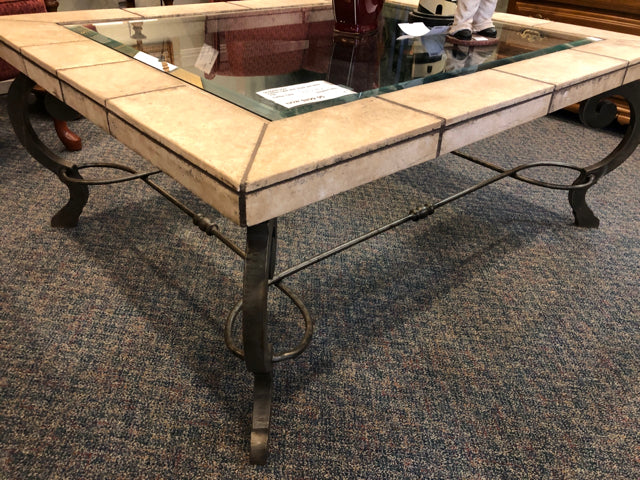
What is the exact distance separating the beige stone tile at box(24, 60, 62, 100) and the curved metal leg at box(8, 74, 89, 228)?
0.24 m

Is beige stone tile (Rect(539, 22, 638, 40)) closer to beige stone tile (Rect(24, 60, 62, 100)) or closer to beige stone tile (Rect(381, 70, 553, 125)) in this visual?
beige stone tile (Rect(381, 70, 553, 125))

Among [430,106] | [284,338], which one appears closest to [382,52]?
[430,106]

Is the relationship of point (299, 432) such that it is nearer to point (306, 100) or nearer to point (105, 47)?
point (306, 100)

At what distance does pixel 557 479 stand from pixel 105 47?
1082 mm

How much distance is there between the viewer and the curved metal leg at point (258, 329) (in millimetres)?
690

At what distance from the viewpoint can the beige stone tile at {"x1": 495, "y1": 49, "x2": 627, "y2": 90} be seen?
923 mm

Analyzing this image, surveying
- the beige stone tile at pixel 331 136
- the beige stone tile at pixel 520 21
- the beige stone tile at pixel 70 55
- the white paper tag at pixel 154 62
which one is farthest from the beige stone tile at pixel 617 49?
the beige stone tile at pixel 70 55

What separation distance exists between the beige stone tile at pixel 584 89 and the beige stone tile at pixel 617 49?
0.05m

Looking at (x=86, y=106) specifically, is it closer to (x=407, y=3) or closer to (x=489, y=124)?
(x=489, y=124)

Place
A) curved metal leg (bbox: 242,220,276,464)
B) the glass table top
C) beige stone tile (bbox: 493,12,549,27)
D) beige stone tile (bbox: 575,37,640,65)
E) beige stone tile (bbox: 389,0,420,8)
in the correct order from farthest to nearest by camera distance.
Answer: beige stone tile (bbox: 389,0,420,8) → beige stone tile (bbox: 493,12,549,27) → beige stone tile (bbox: 575,37,640,65) → the glass table top → curved metal leg (bbox: 242,220,276,464)

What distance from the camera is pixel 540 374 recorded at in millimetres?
1019

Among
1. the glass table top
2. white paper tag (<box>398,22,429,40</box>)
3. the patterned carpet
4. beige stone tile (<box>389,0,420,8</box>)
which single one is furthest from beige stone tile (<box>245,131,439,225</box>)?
beige stone tile (<box>389,0,420,8</box>)

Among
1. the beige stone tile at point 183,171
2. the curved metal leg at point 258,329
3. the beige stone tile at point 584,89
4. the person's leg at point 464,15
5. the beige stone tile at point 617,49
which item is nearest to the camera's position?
the beige stone tile at point 183,171

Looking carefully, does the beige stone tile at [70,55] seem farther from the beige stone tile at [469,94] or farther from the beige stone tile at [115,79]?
the beige stone tile at [469,94]
